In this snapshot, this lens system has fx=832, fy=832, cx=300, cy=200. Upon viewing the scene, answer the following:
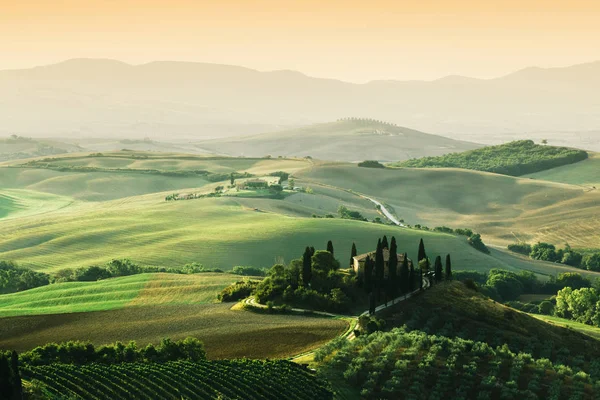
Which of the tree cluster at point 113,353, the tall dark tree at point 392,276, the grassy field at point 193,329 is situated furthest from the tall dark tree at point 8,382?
the tall dark tree at point 392,276

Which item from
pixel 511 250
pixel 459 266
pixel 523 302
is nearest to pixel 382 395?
pixel 523 302

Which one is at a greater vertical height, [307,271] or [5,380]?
[5,380]

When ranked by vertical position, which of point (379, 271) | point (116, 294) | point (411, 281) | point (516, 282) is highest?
point (379, 271)

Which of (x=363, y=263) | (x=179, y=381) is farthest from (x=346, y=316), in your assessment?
(x=179, y=381)

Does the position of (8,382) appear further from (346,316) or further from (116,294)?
(116,294)

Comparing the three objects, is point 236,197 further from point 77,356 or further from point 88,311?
point 77,356

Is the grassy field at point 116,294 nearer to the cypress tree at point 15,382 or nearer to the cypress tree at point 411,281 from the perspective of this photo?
the cypress tree at point 411,281
